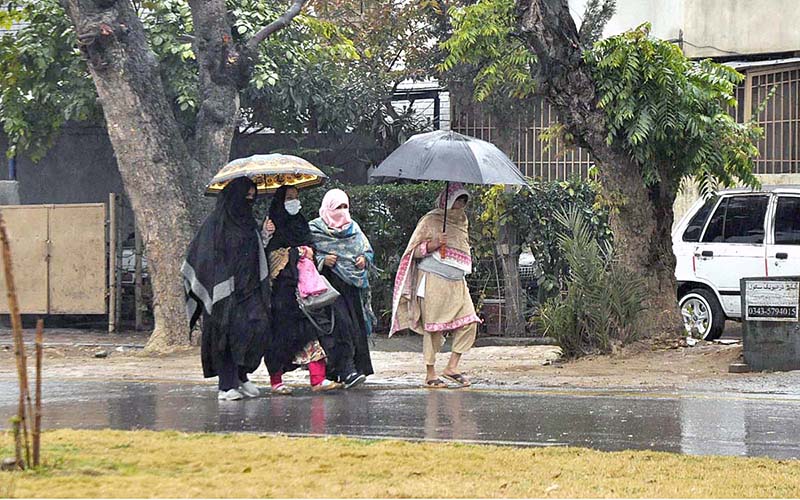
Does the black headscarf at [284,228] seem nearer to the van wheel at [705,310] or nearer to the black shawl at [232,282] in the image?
the black shawl at [232,282]

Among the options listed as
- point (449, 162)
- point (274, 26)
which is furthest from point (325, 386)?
point (274, 26)

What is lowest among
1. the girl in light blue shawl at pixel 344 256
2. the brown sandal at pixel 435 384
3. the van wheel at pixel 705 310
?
the brown sandal at pixel 435 384

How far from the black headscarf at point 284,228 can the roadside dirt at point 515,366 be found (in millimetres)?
1789

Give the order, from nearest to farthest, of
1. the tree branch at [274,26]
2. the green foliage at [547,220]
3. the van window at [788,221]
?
the tree branch at [274,26] → the van window at [788,221] → the green foliage at [547,220]

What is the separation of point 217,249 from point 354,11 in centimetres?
1128

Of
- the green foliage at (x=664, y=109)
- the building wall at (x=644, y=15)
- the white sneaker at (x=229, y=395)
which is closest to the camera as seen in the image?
the white sneaker at (x=229, y=395)

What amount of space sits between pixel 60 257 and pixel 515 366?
305 inches

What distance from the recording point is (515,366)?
12953 mm

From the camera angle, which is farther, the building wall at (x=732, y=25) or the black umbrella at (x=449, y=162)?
the building wall at (x=732, y=25)

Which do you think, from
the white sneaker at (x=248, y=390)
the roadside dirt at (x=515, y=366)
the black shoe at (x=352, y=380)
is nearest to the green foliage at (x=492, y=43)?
the roadside dirt at (x=515, y=366)

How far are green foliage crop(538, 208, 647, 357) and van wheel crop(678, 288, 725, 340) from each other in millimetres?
2815

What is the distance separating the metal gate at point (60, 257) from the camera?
17484 mm

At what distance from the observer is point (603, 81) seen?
12.5 meters

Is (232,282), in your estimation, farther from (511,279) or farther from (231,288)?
(511,279)
